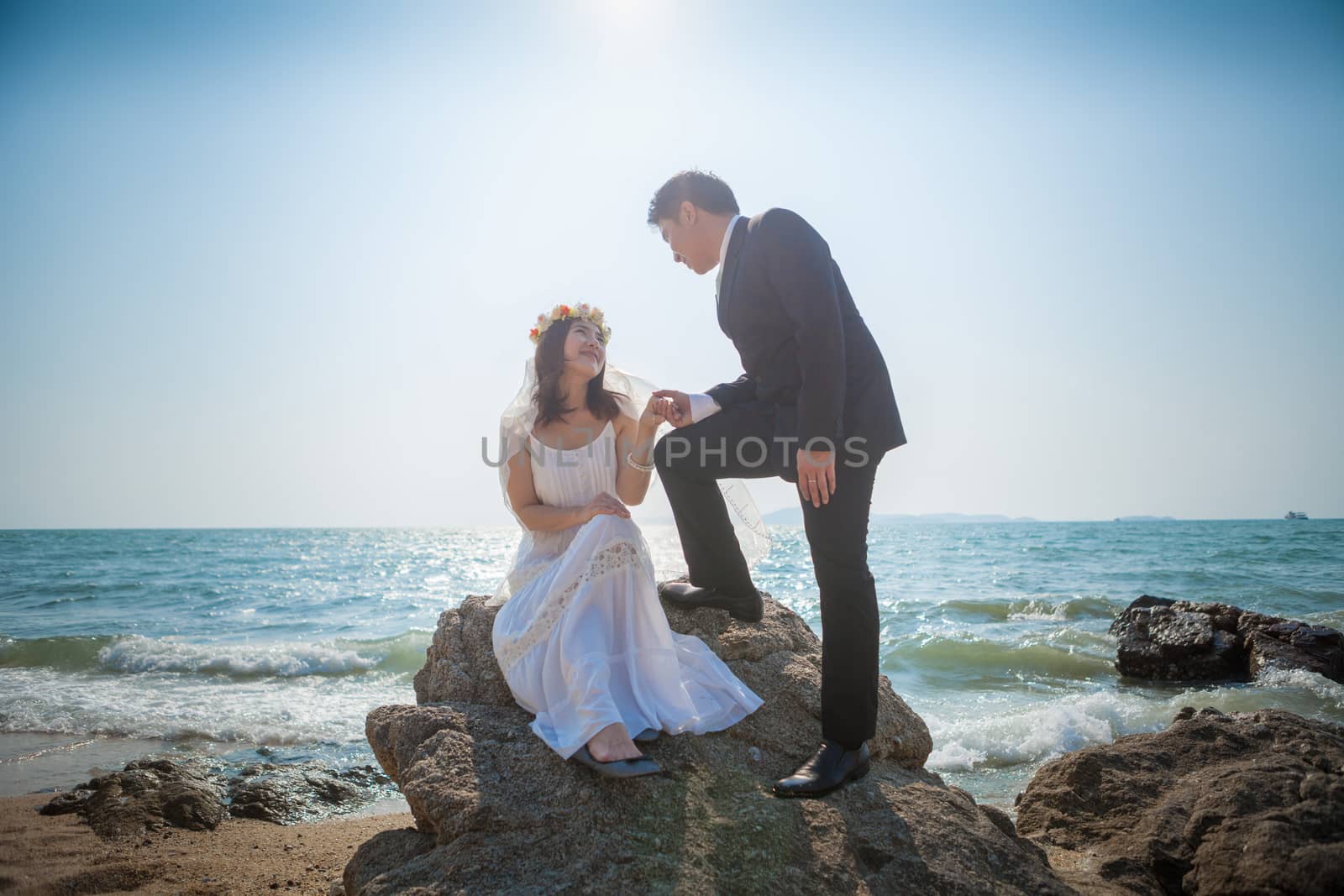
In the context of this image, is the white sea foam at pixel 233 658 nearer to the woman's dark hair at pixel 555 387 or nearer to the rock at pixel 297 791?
the rock at pixel 297 791

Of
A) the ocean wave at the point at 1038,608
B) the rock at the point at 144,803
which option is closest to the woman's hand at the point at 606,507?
the rock at the point at 144,803

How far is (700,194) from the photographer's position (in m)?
3.70

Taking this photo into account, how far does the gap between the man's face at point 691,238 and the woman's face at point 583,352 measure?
0.77 meters

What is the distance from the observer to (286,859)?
172 inches

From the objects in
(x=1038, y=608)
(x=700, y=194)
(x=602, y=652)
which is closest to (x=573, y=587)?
(x=602, y=652)

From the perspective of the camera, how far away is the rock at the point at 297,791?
210 inches

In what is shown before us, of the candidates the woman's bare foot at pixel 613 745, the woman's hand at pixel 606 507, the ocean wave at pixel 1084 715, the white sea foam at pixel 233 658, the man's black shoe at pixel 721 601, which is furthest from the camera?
the white sea foam at pixel 233 658

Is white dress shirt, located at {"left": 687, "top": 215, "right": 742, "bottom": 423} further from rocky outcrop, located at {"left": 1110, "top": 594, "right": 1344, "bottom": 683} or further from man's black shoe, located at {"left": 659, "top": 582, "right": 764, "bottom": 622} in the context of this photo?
rocky outcrop, located at {"left": 1110, "top": 594, "right": 1344, "bottom": 683}

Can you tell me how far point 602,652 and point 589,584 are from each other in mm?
294

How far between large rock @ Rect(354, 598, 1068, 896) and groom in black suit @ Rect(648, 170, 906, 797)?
9.4 inches

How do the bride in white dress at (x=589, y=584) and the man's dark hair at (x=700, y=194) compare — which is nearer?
the bride in white dress at (x=589, y=584)

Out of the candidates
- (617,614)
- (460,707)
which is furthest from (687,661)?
(460,707)

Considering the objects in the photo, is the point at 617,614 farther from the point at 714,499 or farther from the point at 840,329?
the point at 840,329

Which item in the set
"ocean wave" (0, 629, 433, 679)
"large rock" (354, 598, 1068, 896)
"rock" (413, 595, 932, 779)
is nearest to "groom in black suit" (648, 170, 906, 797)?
"large rock" (354, 598, 1068, 896)
